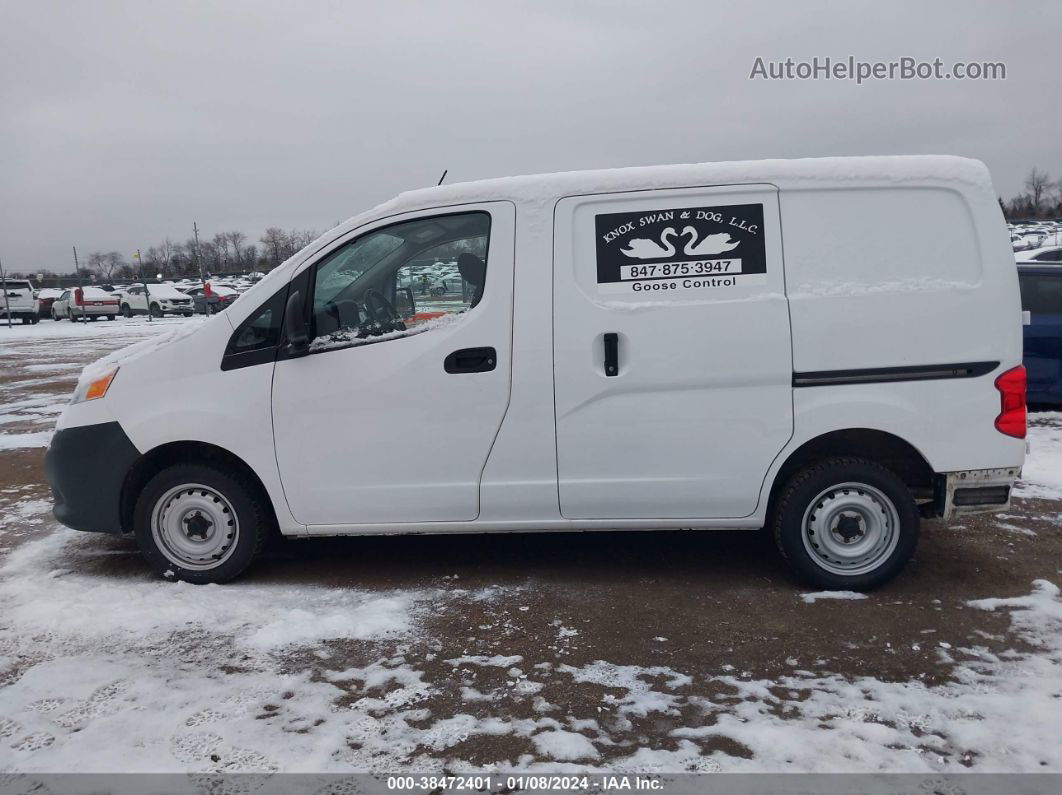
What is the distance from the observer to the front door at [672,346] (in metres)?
4.05

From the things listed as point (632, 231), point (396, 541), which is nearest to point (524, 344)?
point (632, 231)

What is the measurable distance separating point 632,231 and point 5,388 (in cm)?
1261

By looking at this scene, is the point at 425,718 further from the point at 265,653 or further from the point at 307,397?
the point at 307,397

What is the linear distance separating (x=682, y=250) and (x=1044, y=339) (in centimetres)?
605

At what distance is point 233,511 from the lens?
443 centimetres

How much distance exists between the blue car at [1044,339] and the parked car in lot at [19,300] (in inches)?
1390

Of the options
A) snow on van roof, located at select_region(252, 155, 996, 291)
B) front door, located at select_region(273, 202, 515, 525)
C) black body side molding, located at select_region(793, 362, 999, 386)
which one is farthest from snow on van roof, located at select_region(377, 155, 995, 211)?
black body side molding, located at select_region(793, 362, 999, 386)

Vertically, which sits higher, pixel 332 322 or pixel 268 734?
pixel 332 322

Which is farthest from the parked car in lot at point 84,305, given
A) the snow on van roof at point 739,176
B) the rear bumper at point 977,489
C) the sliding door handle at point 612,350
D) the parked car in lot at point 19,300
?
the rear bumper at point 977,489

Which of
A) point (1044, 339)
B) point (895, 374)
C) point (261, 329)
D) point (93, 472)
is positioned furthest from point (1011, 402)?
point (1044, 339)

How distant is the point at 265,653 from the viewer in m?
3.69

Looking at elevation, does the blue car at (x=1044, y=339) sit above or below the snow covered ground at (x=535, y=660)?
above

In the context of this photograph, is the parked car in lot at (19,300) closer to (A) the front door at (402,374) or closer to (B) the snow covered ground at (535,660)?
(B) the snow covered ground at (535,660)

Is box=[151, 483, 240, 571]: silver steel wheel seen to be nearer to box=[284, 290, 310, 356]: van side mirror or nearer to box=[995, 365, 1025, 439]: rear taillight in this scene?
box=[284, 290, 310, 356]: van side mirror
